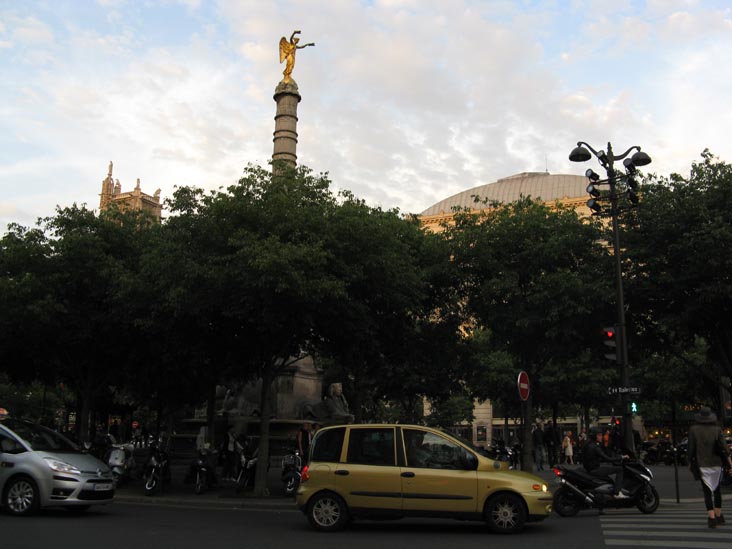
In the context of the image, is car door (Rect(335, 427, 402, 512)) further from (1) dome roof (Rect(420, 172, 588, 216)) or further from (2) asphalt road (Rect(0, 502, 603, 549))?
(1) dome roof (Rect(420, 172, 588, 216))

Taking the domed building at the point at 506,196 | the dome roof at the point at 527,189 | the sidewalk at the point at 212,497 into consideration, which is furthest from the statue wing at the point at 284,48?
the dome roof at the point at 527,189

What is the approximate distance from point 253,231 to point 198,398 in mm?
13025

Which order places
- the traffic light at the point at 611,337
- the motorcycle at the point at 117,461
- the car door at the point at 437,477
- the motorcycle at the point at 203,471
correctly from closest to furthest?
the car door at the point at 437,477, the traffic light at the point at 611,337, the motorcycle at the point at 203,471, the motorcycle at the point at 117,461

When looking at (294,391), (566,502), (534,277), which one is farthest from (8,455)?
(294,391)

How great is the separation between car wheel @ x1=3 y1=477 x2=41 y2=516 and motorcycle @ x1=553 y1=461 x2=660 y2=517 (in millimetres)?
9107

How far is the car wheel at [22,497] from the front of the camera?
12.5 meters

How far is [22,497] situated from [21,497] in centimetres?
2

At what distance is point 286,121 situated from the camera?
108ft

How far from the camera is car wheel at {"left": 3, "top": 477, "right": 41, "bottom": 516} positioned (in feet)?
41.0

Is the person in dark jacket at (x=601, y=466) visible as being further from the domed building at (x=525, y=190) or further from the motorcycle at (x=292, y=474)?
the domed building at (x=525, y=190)

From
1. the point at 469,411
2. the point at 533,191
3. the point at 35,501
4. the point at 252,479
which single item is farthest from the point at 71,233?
the point at 533,191

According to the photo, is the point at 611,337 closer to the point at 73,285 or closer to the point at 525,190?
the point at 73,285

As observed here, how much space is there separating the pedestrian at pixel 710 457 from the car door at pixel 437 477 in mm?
3386

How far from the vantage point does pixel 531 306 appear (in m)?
22.3
